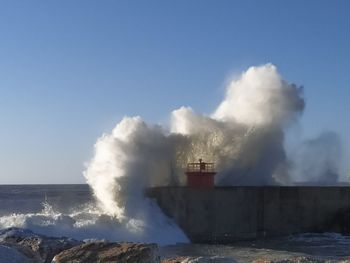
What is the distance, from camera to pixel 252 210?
20.6 metres

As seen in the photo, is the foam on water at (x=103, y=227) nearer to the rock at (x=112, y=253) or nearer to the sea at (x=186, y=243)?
the sea at (x=186, y=243)

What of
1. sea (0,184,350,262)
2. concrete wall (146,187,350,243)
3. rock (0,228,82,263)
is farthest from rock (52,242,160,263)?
concrete wall (146,187,350,243)

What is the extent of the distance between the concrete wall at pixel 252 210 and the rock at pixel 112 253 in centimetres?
1365

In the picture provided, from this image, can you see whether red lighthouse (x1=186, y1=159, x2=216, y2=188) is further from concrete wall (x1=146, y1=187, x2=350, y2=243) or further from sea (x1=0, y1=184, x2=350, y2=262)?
sea (x1=0, y1=184, x2=350, y2=262)

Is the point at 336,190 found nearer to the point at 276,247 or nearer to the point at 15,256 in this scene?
the point at 276,247

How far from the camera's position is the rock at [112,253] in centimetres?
588

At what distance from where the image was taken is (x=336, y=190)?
21.4 meters

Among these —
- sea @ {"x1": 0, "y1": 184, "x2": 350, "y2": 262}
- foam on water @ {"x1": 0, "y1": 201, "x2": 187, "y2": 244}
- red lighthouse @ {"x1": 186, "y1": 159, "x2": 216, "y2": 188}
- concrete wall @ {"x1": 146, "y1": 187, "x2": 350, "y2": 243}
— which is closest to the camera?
sea @ {"x1": 0, "y1": 184, "x2": 350, "y2": 262}

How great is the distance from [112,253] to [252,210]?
1498 cm

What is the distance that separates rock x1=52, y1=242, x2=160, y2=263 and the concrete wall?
13.7 meters

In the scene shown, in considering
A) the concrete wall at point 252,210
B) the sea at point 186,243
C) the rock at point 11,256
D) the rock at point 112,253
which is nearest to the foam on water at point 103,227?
the sea at point 186,243

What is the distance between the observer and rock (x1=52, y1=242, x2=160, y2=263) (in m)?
5.88

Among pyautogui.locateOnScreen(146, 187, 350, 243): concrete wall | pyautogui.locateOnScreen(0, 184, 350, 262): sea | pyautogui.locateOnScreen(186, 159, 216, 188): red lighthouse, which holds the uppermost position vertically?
pyautogui.locateOnScreen(186, 159, 216, 188): red lighthouse

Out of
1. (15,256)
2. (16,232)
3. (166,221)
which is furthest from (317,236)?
(15,256)
